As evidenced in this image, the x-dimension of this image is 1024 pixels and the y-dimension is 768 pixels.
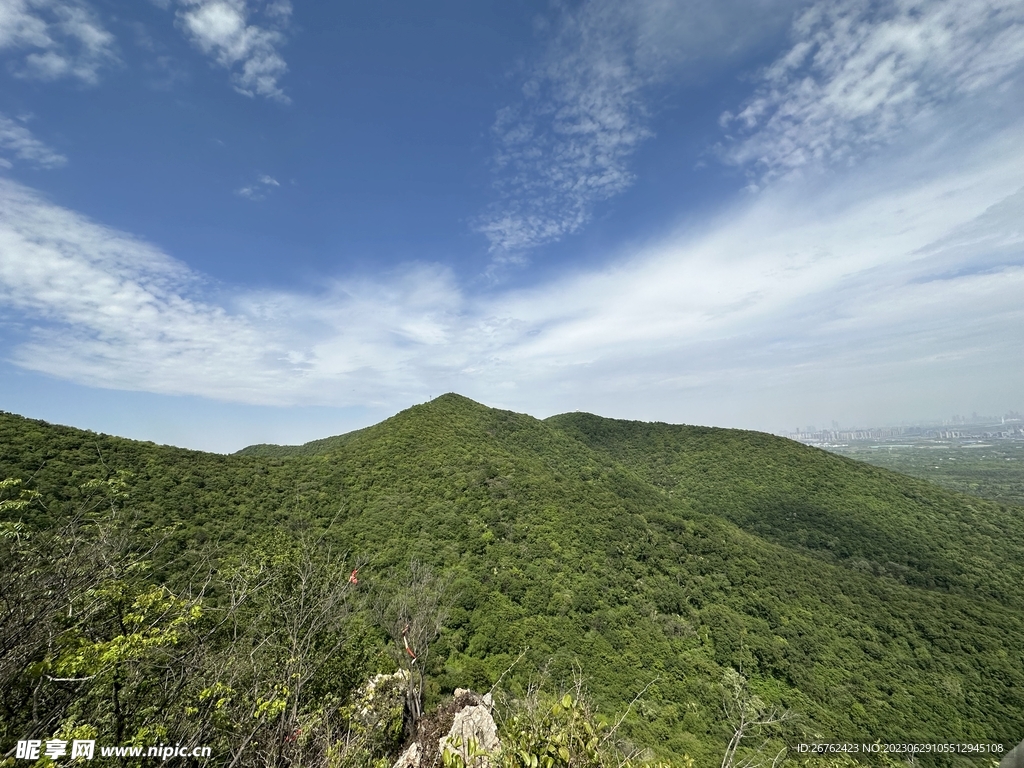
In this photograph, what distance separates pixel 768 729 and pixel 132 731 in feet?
108

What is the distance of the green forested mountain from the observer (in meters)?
24.3

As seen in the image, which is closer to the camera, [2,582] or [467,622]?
[2,582]

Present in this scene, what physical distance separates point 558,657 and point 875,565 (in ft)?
149

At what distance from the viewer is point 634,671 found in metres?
26.2

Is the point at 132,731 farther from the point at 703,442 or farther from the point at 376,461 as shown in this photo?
the point at 703,442

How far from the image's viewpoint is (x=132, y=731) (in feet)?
23.3

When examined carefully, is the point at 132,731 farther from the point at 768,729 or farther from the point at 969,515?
the point at 969,515

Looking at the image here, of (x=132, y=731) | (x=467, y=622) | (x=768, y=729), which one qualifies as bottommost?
(x=768, y=729)

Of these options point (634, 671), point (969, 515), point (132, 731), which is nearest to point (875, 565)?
point (969, 515)

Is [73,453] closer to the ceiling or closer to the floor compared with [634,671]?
closer to the ceiling

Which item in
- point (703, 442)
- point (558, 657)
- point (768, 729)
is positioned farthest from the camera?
point (703, 442)

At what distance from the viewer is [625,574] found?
113 ft

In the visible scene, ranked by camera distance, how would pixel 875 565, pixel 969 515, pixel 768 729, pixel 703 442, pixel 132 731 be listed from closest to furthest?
pixel 132 731 < pixel 768 729 < pixel 875 565 < pixel 969 515 < pixel 703 442

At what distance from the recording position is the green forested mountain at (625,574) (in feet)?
79.7
